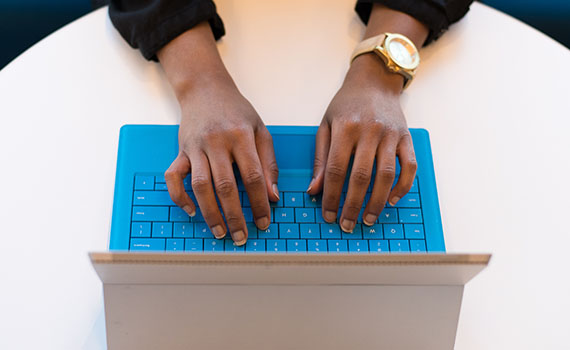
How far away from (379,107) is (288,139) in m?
0.14

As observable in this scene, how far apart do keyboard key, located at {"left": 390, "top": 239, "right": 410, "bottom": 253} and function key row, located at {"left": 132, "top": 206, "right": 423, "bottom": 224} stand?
0.09ft

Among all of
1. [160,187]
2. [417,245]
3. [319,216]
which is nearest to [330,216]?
[319,216]

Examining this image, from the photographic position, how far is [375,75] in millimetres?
873

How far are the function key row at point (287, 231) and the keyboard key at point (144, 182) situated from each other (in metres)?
0.05

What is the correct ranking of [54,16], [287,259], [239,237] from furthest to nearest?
1. [54,16]
2. [239,237]
3. [287,259]

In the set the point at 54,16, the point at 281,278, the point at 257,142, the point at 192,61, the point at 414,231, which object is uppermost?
the point at 54,16

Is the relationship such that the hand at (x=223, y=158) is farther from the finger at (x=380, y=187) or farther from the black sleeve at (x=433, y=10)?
the black sleeve at (x=433, y=10)

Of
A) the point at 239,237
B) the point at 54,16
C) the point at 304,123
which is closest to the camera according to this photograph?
the point at 239,237

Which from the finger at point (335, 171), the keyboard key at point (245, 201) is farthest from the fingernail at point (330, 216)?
the keyboard key at point (245, 201)

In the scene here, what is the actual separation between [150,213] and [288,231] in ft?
0.59

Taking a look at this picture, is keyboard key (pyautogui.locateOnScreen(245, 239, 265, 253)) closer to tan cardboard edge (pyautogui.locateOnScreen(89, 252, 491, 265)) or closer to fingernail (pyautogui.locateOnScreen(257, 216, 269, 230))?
fingernail (pyautogui.locateOnScreen(257, 216, 269, 230))

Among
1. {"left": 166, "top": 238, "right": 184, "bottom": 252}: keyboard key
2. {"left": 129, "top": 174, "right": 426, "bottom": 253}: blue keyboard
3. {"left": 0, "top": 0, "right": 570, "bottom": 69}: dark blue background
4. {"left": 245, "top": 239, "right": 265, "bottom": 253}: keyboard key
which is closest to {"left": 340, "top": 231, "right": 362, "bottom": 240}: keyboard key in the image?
{"left": 129, "top": 174, "right": 426, "bottom": 253}: blue keyboard

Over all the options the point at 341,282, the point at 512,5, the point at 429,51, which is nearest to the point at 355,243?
the point at 341,282

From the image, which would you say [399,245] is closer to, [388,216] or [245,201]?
[388,216]
